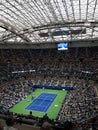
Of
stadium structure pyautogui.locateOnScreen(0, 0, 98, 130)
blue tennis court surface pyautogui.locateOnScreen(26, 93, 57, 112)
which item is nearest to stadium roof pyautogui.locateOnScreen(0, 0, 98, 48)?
stadium structure pyautogui.locateOnScreen(0, 0, 98, 130)

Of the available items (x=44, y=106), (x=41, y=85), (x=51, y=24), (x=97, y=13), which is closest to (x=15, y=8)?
(x=51, y=24)

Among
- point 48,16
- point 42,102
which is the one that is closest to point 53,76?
point 42,102

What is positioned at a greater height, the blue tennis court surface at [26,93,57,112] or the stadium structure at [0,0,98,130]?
the stadium structure at [0,0,98,130]

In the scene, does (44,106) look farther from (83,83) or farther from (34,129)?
(34,129)

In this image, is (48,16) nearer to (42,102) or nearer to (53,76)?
(42,102)

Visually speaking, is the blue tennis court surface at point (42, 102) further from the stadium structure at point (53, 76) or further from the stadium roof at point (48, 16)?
the stadium roof at point (48, 16)

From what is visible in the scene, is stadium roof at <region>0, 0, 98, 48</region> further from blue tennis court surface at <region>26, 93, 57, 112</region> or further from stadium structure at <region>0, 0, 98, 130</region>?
blue tennis court surface at <region>26, 93, 57, 112</region>

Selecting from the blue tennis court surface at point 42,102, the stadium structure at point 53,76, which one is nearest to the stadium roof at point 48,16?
the stadium structure at point 53,76

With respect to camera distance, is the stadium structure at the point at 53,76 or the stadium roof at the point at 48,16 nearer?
the stadium structure at the point at 53,76
